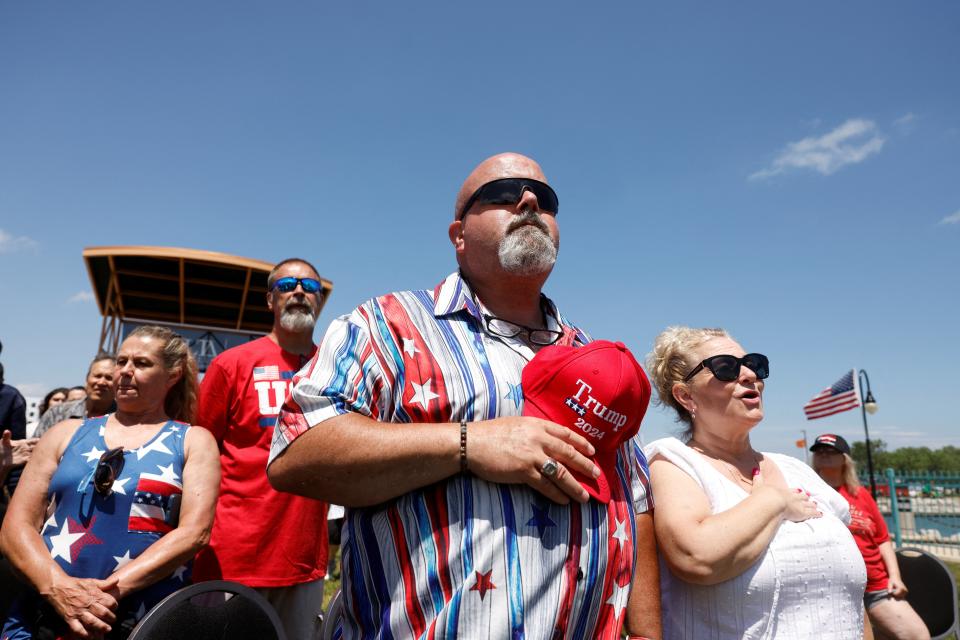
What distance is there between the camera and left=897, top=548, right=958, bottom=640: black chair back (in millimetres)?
4195

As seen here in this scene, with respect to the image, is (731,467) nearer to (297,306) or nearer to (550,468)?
(550,468)

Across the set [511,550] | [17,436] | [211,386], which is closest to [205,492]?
[211,386]

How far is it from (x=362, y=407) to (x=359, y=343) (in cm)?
17

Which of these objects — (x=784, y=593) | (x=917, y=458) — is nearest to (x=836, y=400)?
(x=784, y=593)

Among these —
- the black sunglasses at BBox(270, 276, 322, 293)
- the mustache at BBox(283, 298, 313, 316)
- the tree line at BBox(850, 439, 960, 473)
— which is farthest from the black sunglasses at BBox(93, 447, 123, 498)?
the tree line at BBox(850, 439, 960, 473)

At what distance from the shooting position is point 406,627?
50.3 inches

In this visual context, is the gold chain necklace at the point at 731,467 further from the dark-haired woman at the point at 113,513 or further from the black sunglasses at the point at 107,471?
the black sunglasses at the point at 107,471

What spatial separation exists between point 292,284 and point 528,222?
2.24 metres

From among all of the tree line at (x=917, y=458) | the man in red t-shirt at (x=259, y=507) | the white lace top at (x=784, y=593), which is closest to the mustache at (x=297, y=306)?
the man in red t-shirt at (x=259, y=507)

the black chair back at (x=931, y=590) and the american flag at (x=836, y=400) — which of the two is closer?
the black chair back at (x=931, y=590)

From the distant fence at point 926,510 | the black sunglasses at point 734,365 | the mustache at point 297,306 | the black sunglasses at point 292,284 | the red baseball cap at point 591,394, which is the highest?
the black sunglasses at point 292,284

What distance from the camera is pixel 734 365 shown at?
7.64 ft

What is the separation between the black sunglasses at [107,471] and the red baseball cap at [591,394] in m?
1.86

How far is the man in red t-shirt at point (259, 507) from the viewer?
299cm
